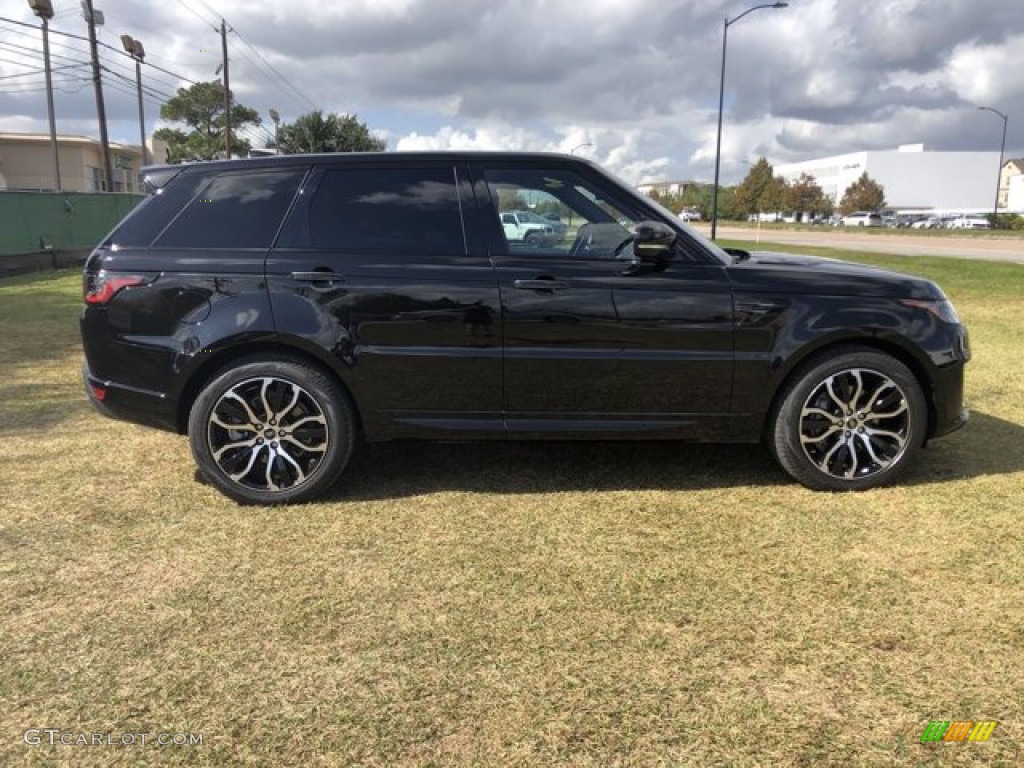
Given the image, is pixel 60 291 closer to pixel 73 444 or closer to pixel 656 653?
pixel 73 444

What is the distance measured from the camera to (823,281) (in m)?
3.99

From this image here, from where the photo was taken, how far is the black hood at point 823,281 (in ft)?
13.0

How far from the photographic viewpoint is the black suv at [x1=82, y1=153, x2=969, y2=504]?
3.88m

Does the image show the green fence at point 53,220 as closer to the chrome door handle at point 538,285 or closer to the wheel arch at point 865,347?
the chrome door handle at point 538,285

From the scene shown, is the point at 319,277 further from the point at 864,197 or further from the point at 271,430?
the point at 864,197

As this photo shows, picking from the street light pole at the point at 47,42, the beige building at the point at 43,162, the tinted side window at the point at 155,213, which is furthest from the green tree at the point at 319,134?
the tinted side window at the point at 155,213

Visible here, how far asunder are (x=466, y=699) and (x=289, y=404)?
199cm

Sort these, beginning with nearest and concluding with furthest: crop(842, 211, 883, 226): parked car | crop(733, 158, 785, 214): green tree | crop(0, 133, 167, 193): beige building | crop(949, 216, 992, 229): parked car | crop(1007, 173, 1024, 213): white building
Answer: crop(0, 133, 167, 193): beige building
crop(949, 216, 992, 229): parked car
crop(842, 211, 883, 226): parked car
crop(733, 158, 785, 214): green tree
crop(1007, 173, 1024, 213): white building

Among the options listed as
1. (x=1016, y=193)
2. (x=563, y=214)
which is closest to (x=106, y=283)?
(x=563, y=214)

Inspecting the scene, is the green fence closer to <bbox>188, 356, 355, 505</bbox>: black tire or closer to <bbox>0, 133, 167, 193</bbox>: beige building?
<bbox>188, 356, 355, 505</bbox>: black tire

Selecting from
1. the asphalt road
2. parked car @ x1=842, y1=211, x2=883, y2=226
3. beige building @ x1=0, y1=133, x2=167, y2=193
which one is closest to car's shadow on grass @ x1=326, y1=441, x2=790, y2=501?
the asphalt road

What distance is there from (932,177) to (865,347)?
14217 cm

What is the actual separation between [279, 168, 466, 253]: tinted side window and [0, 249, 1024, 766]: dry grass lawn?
4.37ft

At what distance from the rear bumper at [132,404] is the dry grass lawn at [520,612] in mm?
413
